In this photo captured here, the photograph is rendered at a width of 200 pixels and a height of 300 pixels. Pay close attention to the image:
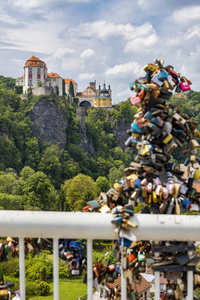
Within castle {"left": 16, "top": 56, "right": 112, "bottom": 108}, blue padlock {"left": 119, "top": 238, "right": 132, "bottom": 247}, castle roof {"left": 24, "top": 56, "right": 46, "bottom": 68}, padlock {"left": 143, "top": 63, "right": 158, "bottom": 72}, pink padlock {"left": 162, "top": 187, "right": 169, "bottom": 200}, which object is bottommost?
blue padlock {"left": 119, "top": 238, "right": 132, "bottom": 247}

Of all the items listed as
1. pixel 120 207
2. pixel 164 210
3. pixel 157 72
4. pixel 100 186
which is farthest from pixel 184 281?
pixel 100 186

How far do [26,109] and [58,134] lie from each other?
5538 millimetres

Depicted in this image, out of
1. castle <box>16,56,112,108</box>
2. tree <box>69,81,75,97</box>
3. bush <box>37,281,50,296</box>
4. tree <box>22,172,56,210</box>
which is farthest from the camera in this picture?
tree <box>69,81,75,97</box>

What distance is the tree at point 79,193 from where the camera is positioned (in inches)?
1538

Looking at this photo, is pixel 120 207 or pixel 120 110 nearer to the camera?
pixel 120 207

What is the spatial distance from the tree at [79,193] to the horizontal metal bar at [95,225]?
3662cm

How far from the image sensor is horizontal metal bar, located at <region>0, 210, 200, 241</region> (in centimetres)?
186

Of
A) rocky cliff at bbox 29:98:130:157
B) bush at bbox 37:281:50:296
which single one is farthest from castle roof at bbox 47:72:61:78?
bush at bbox 37:281:50:296

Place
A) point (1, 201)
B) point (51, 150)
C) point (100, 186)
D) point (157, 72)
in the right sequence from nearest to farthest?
1. point (157, 72)
2. point (1, 201)
3. point (100, 186)
4. point (51, 150)

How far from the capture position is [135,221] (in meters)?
1.87

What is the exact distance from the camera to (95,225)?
187cm

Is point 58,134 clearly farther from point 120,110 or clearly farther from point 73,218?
point 73,218

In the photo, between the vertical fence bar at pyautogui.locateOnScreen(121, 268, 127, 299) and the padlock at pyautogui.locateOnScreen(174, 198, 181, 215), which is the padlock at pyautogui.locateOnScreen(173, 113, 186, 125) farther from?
the vertical fence bar at pyautogui.locateOnScreen(121, 268, 127, 299)

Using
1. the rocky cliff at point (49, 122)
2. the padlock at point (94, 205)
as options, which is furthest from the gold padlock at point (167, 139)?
the rocky cliff at point (49, 122)
